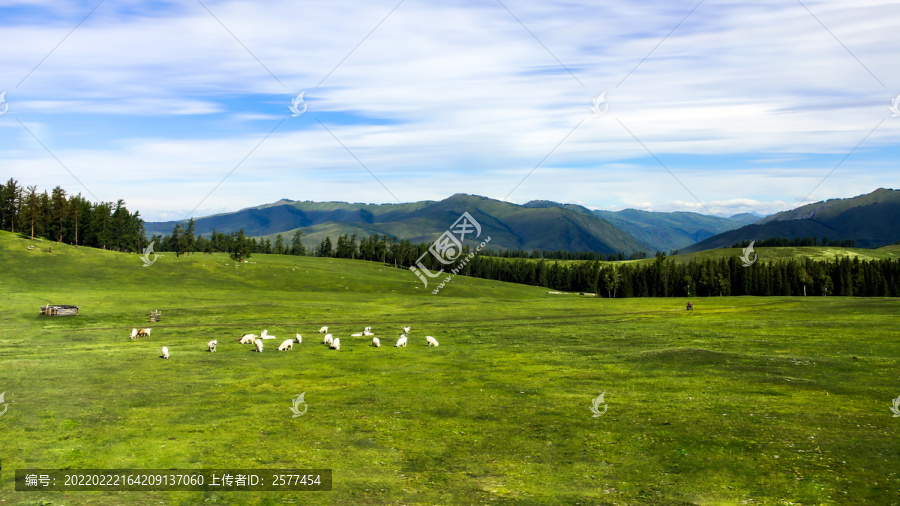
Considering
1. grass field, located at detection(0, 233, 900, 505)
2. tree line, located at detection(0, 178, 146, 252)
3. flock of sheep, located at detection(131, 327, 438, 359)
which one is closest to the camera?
grass field, located at detection(0, 233, 900, 505)

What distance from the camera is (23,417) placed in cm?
Result: 2306

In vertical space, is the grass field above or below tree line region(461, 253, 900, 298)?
below

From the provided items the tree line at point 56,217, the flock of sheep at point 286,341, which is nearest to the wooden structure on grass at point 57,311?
the flock of sheep at point 286,341

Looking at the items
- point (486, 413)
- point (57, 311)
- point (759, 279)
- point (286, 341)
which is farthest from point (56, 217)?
point (759, 279)

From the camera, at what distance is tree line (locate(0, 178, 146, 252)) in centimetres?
15194

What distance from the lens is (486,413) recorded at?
81.4 ft

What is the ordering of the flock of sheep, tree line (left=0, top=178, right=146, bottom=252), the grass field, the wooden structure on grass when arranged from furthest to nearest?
1. tree line (left=0, top=178, right=146, bottom=252)
2. the wooden structure on grass
3. the flock of sheep
4. the grass field

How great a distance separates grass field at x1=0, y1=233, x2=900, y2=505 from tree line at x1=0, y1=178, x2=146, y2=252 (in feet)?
386

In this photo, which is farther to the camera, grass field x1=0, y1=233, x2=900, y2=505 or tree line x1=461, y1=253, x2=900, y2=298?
tree line x1=461, y1=253, x2=900, y2=298

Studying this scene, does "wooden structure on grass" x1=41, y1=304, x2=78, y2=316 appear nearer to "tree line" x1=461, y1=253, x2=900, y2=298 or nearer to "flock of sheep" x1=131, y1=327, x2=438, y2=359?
"flock of sheep" x1=131, y1=327, x2=438, y2=359

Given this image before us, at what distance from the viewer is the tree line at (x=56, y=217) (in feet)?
498

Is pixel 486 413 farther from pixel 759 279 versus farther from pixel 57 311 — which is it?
pixel 759 279

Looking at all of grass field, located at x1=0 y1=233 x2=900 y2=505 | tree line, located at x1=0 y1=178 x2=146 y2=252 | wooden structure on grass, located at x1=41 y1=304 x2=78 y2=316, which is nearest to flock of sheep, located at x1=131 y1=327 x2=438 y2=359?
grass field, located at x1=0 y1=233 x2=900 y2=505

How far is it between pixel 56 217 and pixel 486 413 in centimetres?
17247
